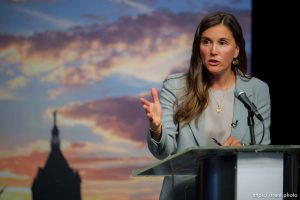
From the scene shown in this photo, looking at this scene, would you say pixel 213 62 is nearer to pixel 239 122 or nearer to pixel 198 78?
pixel 198 78

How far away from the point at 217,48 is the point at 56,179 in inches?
79.3

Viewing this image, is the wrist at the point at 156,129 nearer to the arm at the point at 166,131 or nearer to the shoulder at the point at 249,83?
the arm at the point at 166,131

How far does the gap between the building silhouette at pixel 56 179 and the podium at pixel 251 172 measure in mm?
2420

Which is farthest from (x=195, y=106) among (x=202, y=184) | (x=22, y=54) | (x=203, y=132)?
(x=22, y=54)

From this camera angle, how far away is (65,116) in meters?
4.43

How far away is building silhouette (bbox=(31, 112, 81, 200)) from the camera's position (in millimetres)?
4383

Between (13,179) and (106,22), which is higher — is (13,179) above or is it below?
Answer: below

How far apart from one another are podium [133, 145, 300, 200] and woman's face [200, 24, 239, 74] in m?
0.85

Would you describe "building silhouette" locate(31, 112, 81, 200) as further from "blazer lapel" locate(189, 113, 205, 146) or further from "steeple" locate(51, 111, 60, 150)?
"blazer lapel" locate(189, 113, 205, 146)

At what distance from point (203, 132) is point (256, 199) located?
2.59 feet

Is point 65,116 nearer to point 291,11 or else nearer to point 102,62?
point 102,62

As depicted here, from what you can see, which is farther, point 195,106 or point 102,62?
point 102,62

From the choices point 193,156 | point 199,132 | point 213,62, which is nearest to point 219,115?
point 199,132

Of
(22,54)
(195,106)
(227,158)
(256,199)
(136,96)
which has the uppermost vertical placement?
(22,54)
